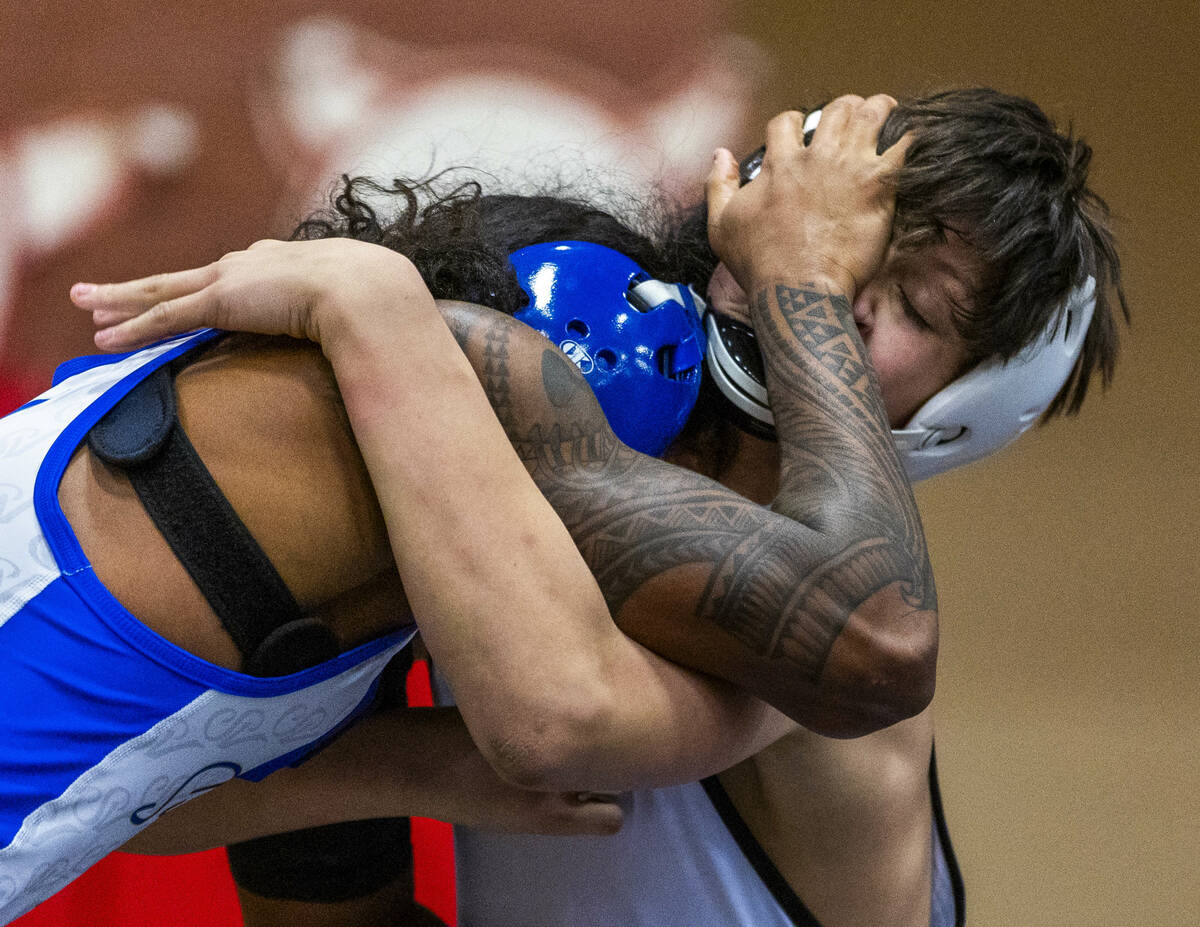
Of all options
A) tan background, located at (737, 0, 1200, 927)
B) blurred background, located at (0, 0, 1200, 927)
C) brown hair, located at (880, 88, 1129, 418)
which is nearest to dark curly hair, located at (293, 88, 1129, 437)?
brown hair, located at (880, 88, 1129, 418)

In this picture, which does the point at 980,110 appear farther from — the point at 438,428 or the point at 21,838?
the point at 21,838

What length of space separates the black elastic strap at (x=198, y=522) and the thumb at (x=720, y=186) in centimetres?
63

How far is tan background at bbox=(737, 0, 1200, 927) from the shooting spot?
2.43 m

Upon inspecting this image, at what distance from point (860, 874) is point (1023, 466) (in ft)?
4.54

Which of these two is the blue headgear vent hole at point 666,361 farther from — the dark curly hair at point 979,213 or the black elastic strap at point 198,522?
the black elastic strap at point 198,522

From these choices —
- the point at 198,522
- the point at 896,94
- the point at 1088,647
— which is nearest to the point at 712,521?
the point at 198,522

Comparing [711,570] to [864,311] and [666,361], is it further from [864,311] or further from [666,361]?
[864,311]

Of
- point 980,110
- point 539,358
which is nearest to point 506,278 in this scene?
point 539,358

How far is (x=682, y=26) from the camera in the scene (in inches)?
83.0

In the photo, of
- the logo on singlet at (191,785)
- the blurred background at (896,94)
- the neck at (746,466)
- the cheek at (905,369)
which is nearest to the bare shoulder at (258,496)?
the logo on singlet at (191,785)

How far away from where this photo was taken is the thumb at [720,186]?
4.05 feet

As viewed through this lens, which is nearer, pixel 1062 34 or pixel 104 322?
pixel 104 322

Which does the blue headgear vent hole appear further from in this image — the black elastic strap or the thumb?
the black elastic strap

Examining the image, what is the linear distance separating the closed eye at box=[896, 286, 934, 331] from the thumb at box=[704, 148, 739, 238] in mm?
211
